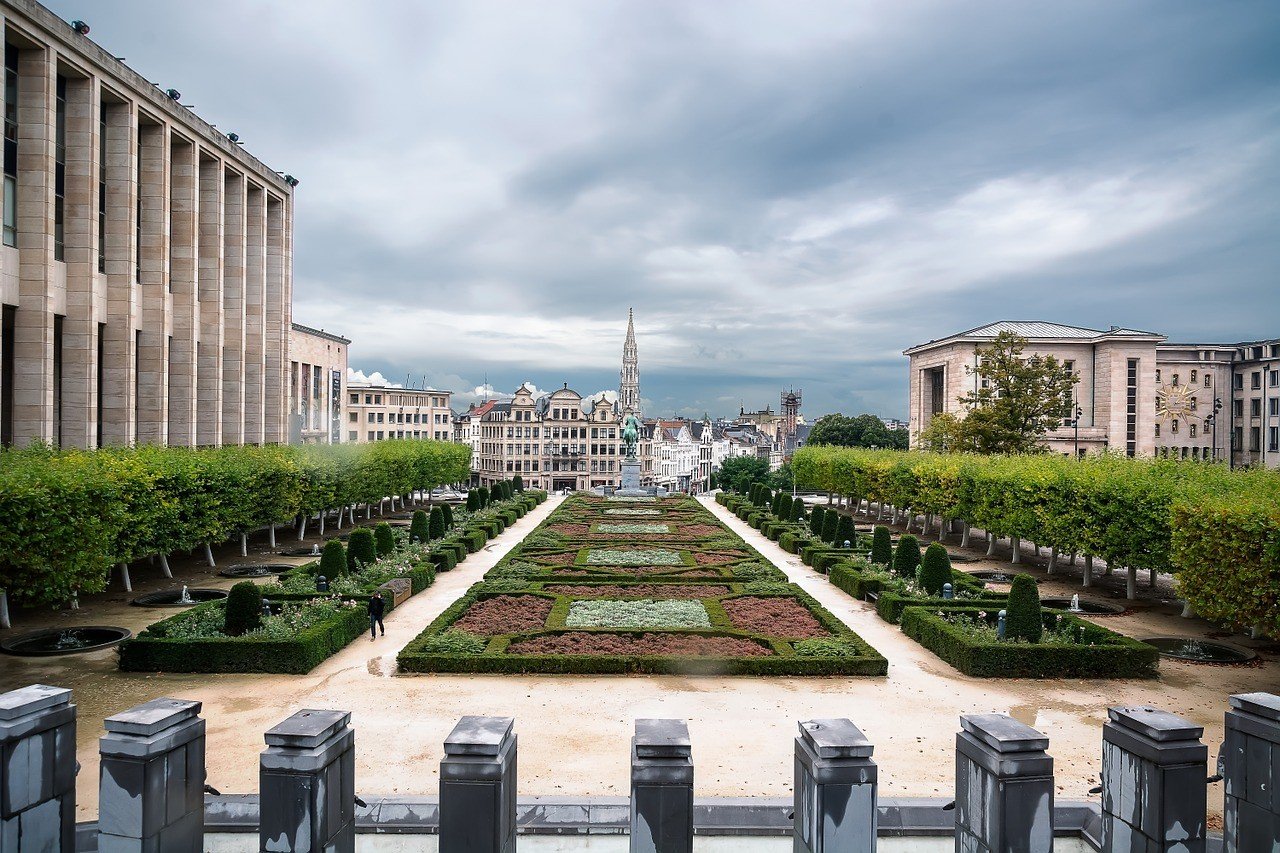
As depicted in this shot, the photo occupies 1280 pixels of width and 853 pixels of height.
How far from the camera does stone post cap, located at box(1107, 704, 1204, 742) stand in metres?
8.48

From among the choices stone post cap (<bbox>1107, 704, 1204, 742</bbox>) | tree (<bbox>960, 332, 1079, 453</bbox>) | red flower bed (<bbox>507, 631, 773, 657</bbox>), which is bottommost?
red flower bed (<bbox>507, 631, 773, 657</bbox>)

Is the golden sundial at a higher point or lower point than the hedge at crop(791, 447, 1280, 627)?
higher

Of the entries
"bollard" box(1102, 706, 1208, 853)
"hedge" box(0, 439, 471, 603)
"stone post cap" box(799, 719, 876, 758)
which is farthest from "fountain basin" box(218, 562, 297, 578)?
"bollard" box(1102, 706, 1208, 853)

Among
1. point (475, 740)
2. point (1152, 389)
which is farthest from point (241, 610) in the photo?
point (1152, 389)

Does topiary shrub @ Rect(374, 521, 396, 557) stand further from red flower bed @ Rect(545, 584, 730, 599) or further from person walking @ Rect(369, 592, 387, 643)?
person walking @ Rect(369, 592, 387, 643)

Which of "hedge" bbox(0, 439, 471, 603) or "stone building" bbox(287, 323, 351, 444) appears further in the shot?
"stone building" bbox(287, 323, 351, 444)

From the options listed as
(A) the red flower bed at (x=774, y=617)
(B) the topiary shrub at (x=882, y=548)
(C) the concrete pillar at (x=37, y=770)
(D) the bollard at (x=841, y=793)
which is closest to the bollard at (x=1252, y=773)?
(D) the bollard at (x=841, y=793)

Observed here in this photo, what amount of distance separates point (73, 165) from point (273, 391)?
77.0 ft

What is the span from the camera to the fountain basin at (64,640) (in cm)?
1981

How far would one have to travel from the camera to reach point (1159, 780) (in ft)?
28.0

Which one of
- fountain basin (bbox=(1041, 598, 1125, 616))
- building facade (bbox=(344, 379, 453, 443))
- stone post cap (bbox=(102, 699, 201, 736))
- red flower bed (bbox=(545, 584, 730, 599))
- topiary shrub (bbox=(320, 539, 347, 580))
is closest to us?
stone post cap (bbox=(102, 699, 201, 736))

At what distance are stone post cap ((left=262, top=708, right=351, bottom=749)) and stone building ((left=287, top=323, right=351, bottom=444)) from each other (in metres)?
54.5

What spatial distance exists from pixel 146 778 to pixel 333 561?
20279 millimetres

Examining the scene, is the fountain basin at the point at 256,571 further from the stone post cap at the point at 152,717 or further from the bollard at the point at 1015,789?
the bollard at the point at 1015,789
